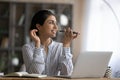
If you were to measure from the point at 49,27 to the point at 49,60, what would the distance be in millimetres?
258

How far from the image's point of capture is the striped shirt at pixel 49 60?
97.7 inches

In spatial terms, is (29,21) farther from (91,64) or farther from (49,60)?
(91,64)

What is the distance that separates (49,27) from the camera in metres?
2.72

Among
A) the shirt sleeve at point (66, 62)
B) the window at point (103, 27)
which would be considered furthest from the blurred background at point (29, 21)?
the shirt sleeve at point (66, 62)

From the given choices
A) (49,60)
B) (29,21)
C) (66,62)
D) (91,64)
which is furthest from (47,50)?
(29,21)

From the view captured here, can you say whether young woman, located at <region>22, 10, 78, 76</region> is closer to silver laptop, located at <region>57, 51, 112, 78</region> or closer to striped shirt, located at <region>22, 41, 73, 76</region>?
striped shirt, located at <region>22, 41, 73, 76</region>

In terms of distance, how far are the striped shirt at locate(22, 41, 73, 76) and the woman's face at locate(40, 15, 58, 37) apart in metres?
0.10

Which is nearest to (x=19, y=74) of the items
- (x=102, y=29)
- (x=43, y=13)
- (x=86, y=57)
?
(x=86, y=57)

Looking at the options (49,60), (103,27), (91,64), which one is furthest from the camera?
(103,27)

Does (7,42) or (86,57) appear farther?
(7,42)

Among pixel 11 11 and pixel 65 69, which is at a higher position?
pixel 11 11

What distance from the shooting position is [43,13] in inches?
110

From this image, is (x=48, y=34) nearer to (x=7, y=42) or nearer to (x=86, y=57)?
(x=86, y=57)

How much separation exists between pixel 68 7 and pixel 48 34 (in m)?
3.88
